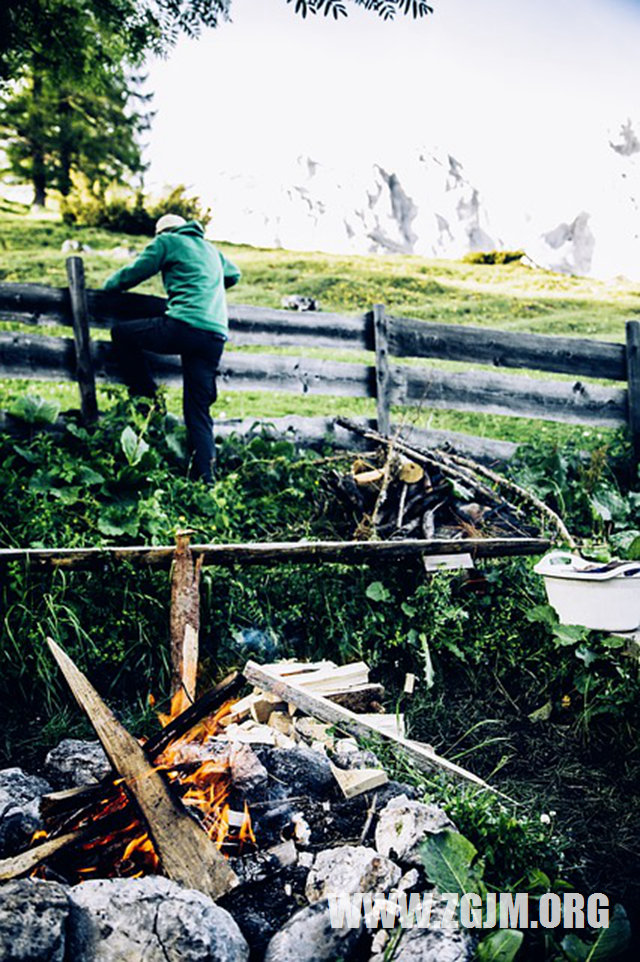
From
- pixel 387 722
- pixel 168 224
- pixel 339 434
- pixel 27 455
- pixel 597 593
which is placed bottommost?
pixel 387 722

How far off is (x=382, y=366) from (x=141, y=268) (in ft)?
7.41

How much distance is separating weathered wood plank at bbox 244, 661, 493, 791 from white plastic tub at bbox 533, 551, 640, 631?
84cm

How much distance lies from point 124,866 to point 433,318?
A: 41.9ft

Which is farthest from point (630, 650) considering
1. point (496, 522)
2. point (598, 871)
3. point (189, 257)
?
point (189, 257)

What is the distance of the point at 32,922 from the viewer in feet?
5.43

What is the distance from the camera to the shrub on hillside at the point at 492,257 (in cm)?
1747

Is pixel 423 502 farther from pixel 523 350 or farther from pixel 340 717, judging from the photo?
pixel 523 350

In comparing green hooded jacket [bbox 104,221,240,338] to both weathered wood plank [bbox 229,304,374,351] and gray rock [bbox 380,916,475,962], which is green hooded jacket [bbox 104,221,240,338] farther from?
gray rock [bbox 380,916,475,962]

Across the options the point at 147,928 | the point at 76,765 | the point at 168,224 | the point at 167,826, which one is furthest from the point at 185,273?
the point at 147,928

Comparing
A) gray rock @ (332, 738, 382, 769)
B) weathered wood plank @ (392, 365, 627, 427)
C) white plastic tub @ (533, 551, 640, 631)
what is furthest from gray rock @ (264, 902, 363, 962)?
weathered wood plank @ (392, 365, 627, 427)

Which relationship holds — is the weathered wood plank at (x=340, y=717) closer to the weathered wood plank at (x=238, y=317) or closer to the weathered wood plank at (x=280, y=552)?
the weathered wood plank at (x=280, y=552)

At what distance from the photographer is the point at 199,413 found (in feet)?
17.3

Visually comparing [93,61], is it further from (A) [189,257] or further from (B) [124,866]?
(B) [124,866]
